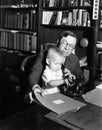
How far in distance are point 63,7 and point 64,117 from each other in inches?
85.4

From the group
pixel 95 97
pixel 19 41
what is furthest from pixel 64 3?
pixel 95 97

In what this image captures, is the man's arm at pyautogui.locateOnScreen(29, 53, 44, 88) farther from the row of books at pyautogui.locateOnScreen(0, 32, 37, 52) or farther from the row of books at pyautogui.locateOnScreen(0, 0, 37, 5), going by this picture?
the row of books at pyautogui.locateOnScreen(0, 0, 37, 5)

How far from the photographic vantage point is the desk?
0.93 m

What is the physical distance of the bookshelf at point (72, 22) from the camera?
8.77 ft

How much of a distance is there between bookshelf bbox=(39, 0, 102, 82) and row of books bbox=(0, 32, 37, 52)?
0.57ft

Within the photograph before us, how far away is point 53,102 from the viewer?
3.73ft

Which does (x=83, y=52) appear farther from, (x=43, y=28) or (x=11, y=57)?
(x=11, y=57)

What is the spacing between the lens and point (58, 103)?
1.13m

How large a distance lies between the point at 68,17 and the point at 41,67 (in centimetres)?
141

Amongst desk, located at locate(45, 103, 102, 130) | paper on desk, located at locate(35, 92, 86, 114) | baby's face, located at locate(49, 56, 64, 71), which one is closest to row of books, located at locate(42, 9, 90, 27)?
baby's face, located at locate(49, 56, 64, 71)

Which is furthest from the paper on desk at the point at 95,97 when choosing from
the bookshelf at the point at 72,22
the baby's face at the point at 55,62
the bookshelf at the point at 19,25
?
the bookshelf at the point at 19,25

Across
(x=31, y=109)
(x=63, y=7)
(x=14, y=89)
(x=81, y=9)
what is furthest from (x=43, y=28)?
(x=31, y=109)

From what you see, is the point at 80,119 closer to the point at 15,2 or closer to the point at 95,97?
the point at 95,97

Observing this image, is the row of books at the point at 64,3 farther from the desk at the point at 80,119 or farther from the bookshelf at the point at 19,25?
the desk at the point at 80,119
